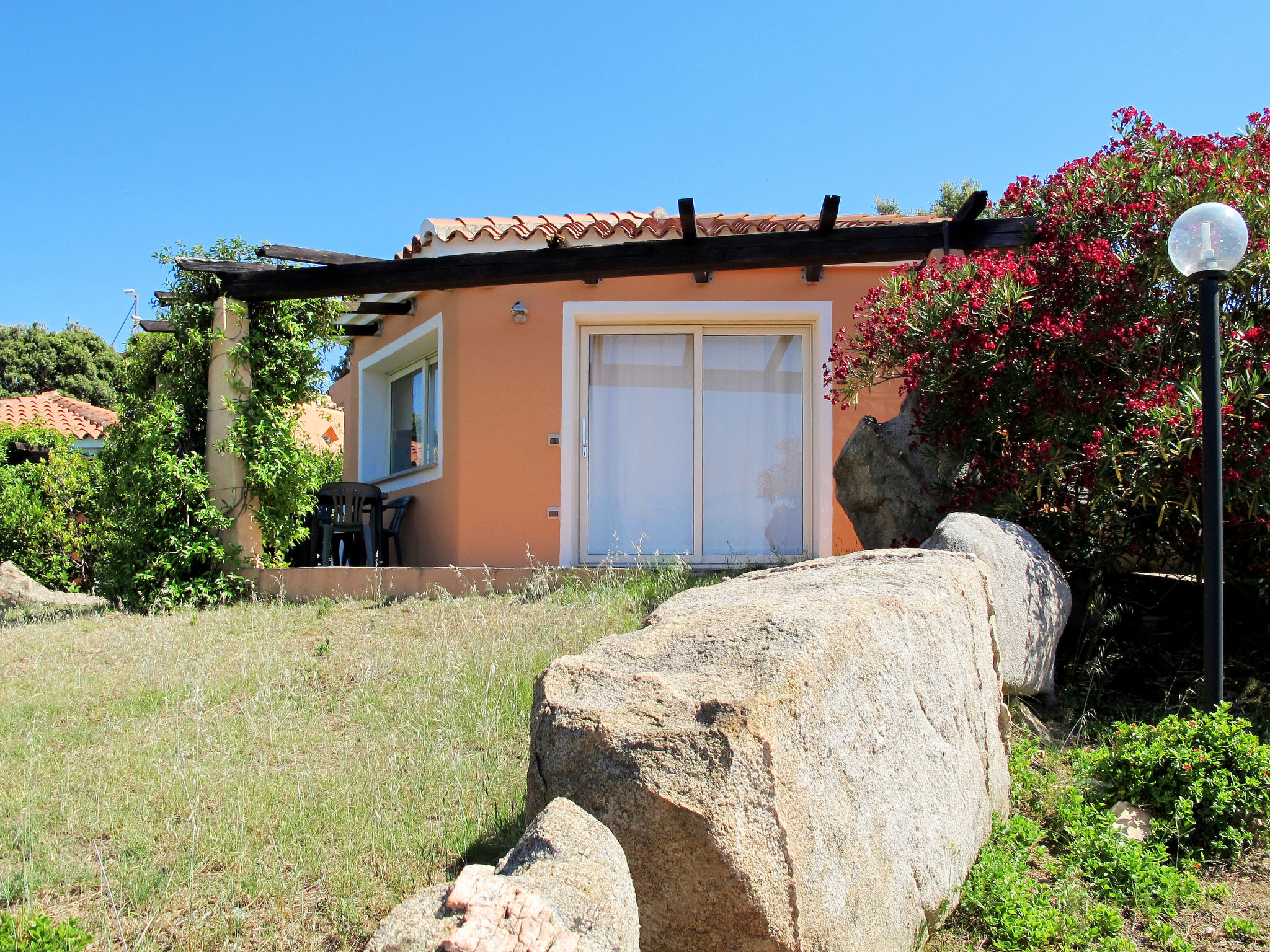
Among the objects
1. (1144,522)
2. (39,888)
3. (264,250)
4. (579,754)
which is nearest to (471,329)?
(264,250)

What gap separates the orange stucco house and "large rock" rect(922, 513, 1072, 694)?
4204mm

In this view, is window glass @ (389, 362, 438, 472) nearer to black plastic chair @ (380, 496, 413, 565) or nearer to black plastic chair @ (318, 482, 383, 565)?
black plastic chair @ (380, 496, 413, 565)

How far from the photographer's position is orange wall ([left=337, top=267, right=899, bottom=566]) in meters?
9.45


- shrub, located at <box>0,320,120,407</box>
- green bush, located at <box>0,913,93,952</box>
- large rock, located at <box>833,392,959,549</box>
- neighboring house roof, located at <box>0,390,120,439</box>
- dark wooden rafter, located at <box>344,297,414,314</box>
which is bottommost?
green bush, located at <box>0,913,93,952</box>

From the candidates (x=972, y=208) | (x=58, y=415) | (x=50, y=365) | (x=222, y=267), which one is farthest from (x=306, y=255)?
(x=50, y=365)

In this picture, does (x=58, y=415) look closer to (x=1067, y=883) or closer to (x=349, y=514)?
(x=349, y=514)

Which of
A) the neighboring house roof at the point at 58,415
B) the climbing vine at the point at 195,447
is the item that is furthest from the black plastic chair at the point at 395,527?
the neighboring house roof at the point at 58,415

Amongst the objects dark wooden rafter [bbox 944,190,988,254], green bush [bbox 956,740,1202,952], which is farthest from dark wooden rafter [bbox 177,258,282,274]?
green bush [bbox 956,740,1202,952]

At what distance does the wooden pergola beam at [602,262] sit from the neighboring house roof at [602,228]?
30 centimetres

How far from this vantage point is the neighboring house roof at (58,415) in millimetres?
19125

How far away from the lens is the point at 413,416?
39.3ft

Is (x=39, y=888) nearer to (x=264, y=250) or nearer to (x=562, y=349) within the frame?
(x=264, y=250)

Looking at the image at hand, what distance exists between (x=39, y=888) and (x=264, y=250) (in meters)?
6.21

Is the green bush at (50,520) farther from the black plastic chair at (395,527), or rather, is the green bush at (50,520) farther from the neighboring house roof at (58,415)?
the black plastic chair at (395,527)
